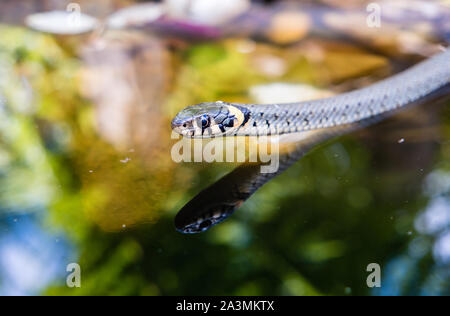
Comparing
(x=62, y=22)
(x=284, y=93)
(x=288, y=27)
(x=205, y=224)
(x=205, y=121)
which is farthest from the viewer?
(x=62, y=22)

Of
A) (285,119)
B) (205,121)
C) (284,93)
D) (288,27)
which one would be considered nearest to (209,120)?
(205,121)

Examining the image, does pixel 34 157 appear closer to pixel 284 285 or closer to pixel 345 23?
pixel 284 285

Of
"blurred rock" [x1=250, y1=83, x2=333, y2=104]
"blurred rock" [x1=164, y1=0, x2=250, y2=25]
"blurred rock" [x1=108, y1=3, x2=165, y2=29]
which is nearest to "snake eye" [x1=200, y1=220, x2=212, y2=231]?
"blurred rock" [x1=250, y1=83, x2=333, y2=104]

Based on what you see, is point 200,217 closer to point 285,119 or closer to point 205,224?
point 205,224

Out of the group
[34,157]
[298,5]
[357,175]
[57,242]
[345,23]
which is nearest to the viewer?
[57,242]

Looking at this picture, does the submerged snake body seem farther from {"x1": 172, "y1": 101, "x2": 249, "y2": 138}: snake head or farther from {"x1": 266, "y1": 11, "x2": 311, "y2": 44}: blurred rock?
{"x1": 266, "y1": 11, "x2": 311, "y2": 44}: blurred rock
